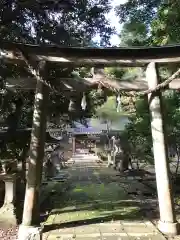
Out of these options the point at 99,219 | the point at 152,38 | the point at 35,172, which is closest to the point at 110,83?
the point at 35,172

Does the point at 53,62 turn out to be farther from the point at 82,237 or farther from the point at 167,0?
the point at 167,0

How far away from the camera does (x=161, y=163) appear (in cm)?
624

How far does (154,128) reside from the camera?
643 cm

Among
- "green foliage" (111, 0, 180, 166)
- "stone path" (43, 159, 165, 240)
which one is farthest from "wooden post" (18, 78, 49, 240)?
"green foliage" (111, 0, 180, 166)

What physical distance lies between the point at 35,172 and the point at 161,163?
2724 millimetres

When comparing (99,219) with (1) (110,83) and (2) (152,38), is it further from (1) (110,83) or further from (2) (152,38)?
(2) (152,38)

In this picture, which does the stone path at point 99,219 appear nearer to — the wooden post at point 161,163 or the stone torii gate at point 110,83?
the wooden post at point 161,163

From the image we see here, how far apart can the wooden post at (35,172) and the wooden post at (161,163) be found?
8.06ft

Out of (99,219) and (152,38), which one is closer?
(99,219)

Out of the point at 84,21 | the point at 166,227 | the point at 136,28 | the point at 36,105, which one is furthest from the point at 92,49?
the point at 136,28

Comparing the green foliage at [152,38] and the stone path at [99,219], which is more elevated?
the green foliage at [152,38]

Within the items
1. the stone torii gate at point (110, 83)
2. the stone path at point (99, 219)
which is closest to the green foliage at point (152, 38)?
the stone torii gate at point (110, 83)

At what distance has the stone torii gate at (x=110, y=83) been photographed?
614cm

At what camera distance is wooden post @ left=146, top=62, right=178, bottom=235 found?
238 inches
